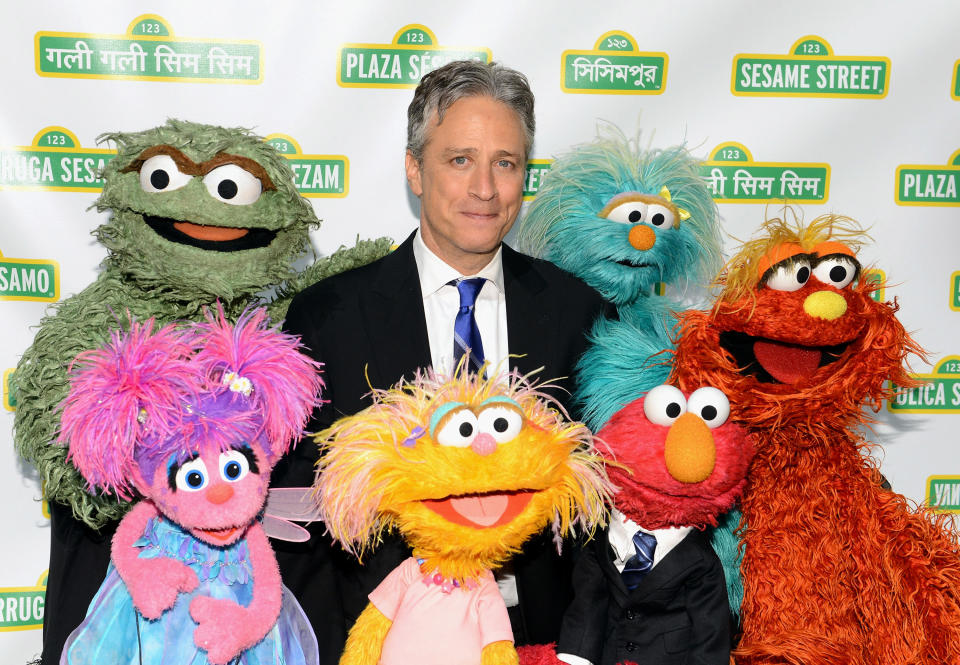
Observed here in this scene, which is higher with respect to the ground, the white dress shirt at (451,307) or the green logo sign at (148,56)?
the green logo sign at (148,56)

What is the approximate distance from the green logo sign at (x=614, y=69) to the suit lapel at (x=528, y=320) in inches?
28.1

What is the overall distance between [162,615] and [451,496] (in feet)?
1.63

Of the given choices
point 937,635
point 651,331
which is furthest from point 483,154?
point 937,635

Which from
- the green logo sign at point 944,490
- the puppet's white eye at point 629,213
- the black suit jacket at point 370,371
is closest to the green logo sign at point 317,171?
the black suit jacket at point 370,371

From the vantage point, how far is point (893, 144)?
2332mm

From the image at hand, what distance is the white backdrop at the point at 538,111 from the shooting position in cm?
209

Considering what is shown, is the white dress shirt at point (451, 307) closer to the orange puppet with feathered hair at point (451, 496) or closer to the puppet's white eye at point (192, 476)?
the orange puppet with feathered hair at point (451, 496)

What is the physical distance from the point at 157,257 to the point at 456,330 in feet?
1.90

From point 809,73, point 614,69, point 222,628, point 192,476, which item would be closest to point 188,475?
point 192,476

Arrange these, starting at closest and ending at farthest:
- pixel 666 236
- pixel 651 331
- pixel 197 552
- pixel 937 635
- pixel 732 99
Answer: pixel 197 552, pixel 937 635, pixel 651 331, pixel 666 236, pixel 732 99

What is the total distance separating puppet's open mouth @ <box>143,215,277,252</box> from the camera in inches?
59.5

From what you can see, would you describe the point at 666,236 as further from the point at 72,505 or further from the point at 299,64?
the point at 72,505

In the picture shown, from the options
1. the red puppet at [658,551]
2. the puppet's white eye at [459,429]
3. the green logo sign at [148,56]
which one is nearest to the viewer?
the puppet's white eye at [459,429]

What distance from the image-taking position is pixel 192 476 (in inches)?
48.9
